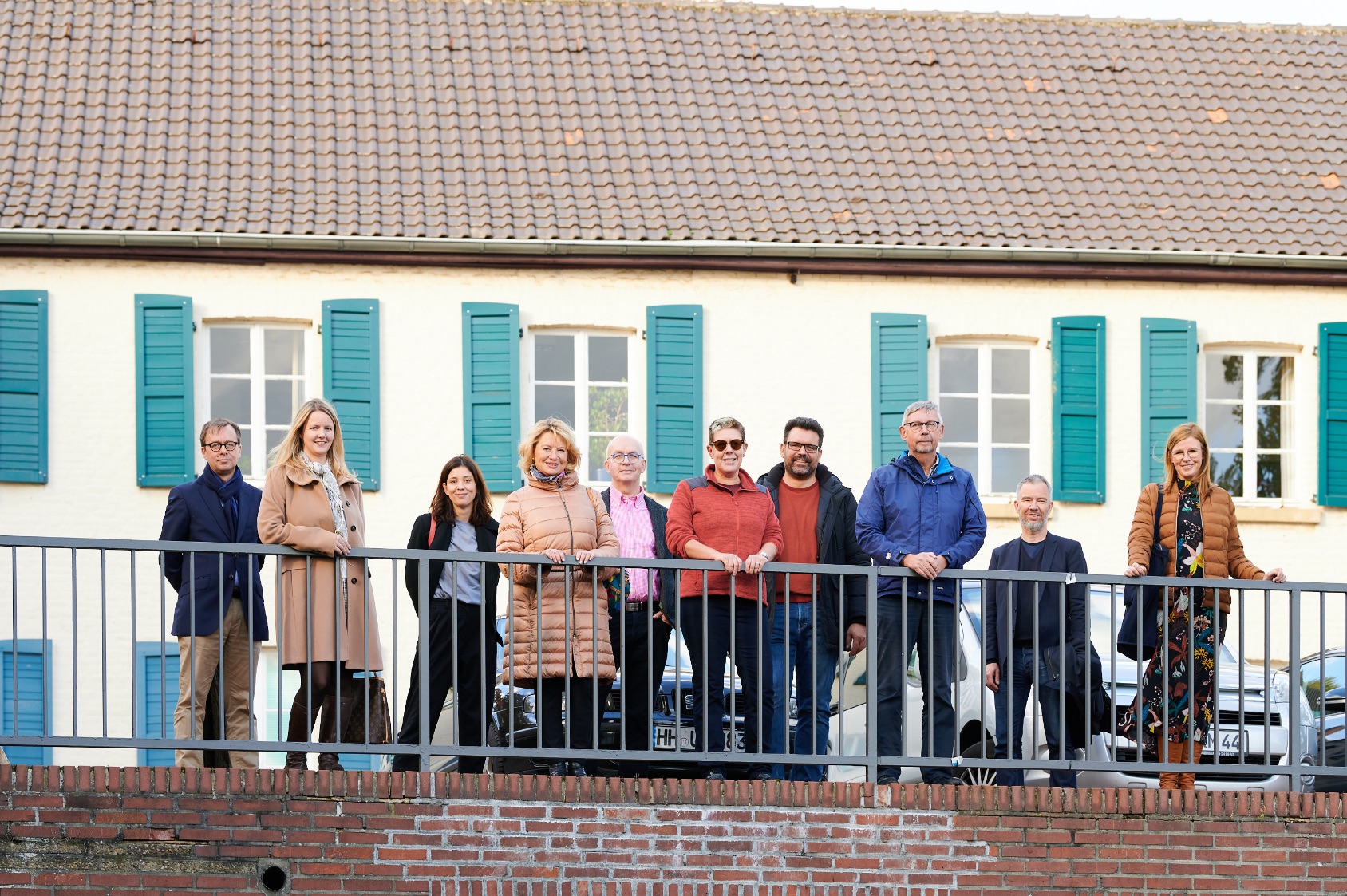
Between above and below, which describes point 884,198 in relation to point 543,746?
above

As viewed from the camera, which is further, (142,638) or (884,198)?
(884,198)

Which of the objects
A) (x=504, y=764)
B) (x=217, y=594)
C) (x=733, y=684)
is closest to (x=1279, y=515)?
(x=733, y=684)

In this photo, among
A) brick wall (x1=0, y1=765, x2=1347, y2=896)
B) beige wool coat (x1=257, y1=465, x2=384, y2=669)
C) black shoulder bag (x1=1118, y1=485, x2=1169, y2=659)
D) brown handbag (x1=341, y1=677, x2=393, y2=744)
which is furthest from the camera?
black shoulder bag (x1=1118, y1=485, x2=1169, y2=659)

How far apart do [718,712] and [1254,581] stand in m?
2.46

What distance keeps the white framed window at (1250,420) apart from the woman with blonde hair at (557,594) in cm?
982

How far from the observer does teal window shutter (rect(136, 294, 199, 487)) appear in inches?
625

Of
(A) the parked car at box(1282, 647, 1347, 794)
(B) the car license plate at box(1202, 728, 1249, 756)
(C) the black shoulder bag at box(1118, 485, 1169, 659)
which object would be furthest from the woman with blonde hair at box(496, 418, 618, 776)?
(A) the parked car at box(1282, 647, 1347, 794)

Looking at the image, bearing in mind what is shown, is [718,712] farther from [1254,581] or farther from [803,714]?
[1254,581]

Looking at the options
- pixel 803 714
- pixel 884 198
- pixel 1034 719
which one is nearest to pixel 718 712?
pixel 803 714

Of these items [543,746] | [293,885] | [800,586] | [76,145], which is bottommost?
[293,885]

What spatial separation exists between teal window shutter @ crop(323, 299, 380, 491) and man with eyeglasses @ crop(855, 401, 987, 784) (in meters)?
7.95

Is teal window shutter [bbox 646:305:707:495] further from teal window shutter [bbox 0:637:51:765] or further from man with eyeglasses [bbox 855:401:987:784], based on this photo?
man with eyeglasses [bbox 855:401:987:784]

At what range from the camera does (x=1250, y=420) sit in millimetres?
17141

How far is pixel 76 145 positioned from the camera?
55.3 ft
